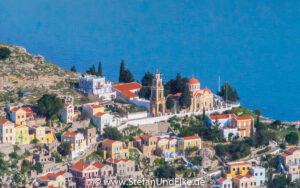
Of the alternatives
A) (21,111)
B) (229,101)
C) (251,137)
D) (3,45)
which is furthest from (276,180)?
(3,45)

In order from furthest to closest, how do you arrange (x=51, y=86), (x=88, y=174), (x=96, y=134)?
(x=51, y=86) → (x=96, y=134) → (x=88, y=174)

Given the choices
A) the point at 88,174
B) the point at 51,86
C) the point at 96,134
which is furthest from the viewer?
the point at 51,86

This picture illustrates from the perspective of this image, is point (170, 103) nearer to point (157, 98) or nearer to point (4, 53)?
point (157, 98)

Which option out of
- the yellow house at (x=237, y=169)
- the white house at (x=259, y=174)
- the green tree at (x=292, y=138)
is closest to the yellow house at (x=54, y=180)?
the yellow house at (x=237, y=169)

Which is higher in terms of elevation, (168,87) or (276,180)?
(168,87)

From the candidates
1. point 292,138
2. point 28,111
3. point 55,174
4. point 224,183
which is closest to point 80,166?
point 55,174

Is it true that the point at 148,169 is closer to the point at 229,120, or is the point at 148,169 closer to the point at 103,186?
the point at 103,186

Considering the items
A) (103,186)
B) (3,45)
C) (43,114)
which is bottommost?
(103,186)
